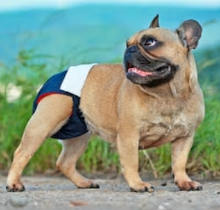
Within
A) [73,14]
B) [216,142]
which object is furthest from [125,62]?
[73,14]

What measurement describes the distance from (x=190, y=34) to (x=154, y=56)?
1.32ft

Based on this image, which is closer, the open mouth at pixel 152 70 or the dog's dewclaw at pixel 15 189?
the open mouth at pixel 152 70

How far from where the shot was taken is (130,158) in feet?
20.4

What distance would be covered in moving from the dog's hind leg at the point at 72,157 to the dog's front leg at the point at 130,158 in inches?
31.4

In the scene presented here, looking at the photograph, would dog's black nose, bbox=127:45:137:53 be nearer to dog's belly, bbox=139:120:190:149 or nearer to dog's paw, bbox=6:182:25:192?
dog's belly, bbox=139:120:190:149

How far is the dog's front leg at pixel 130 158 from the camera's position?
20.3ft

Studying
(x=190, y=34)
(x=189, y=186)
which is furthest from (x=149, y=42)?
(x=189, y=186)

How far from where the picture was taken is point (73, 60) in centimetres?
912

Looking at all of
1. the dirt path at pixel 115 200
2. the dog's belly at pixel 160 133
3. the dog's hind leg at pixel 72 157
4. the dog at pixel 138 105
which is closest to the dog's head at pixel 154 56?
the dog at pixel 138 105

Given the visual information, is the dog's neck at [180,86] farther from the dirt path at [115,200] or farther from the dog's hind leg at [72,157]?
the dog's hind leg at [72,157]

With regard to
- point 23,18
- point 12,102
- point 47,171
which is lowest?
point 47,171

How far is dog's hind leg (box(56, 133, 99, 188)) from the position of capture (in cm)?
699

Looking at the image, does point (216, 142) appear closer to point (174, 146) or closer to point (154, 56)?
point (174, 146)

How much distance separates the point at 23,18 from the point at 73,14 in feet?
1.98
